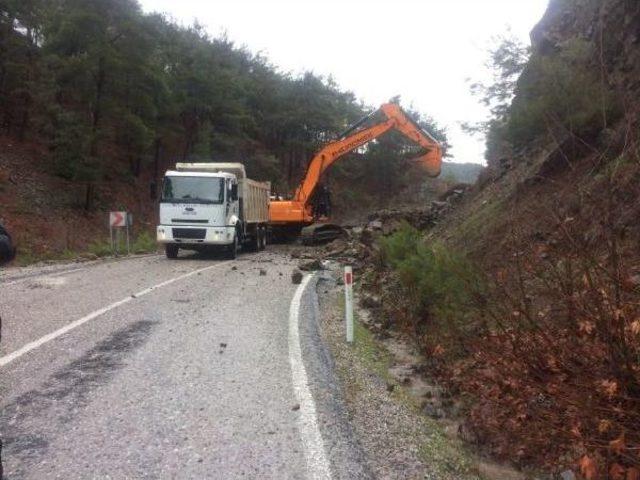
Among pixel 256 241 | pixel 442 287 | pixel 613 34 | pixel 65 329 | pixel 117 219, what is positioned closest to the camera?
pixel 65 329

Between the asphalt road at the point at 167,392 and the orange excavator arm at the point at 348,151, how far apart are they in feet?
44.3

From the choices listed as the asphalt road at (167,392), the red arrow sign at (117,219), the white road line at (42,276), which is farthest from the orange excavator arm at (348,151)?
the asphalt road at (167,392)

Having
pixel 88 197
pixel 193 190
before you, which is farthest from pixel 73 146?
pixel 193 190

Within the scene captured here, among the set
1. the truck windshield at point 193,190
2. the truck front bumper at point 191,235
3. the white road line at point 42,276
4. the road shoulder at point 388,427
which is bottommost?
the road shoulder at point 388,427

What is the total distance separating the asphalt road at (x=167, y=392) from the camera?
3918 mm

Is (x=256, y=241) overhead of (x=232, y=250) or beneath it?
overhead

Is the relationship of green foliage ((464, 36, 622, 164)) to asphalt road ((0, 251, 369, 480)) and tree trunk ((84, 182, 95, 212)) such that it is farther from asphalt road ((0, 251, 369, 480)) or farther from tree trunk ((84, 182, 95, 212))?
tree trunk ((84, 182, 95, 212))

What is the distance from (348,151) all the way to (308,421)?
20902mm

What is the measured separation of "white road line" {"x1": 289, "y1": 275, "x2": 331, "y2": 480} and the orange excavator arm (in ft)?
52.5

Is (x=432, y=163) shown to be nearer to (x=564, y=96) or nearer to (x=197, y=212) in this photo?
(x=197, y=212)

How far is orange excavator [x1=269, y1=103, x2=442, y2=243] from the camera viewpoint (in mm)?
22812

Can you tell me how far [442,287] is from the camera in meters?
7.89

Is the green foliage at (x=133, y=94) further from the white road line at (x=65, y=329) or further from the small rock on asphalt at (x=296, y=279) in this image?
the white road line at (x=65, y=329)

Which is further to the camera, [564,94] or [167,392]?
[564,94]
